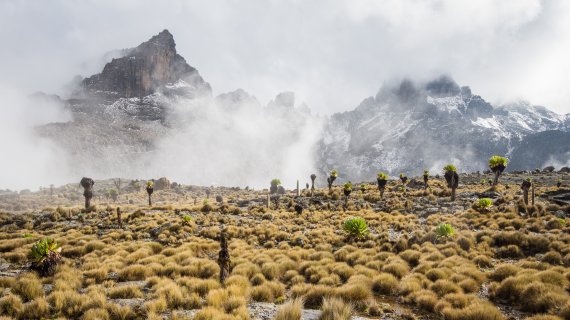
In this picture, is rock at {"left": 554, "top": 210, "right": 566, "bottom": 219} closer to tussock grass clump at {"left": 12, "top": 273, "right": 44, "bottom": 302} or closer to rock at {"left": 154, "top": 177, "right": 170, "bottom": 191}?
tussock grass clump at {"left": 12, "top": 273, "right": 44, "bottom": 302}

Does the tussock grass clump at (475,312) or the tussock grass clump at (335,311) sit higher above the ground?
the tussock grass clump at (335,311)

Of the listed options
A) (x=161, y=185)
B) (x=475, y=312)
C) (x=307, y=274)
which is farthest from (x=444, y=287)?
(x=161, y=185)

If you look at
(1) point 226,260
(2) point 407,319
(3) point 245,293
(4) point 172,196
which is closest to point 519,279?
(2) point 407,319

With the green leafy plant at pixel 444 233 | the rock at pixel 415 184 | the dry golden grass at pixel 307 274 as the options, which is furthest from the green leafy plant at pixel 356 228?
the rock at pixel 415 184

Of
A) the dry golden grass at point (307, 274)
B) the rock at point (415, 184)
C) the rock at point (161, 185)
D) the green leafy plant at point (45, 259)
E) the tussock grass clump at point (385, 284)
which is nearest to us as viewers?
the dry golden grass at point (307, 274)

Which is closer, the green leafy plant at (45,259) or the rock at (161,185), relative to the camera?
the green leafy plant at (45,259)

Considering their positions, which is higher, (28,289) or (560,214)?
(560,214)

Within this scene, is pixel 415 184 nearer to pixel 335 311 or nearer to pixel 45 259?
pixel 335 311

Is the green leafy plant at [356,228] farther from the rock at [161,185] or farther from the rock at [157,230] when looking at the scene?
the rock at [161,185]

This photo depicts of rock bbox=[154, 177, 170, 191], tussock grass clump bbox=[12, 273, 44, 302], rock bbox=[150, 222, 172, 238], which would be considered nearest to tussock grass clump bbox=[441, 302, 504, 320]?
tussock grass clump bbox=[12, 273, 44, 302]

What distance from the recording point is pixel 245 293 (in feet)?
39.5

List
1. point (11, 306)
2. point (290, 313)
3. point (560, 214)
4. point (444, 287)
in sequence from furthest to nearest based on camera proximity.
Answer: point (560, 214), point (444, 287), point (11, 306), point (290, 313)

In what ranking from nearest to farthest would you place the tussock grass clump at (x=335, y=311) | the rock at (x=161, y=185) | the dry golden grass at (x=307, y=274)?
the tussock grass clump at (x=335, y=311), the dry golden grass at (x=307, y=274), the rock at (x=161, y=185)

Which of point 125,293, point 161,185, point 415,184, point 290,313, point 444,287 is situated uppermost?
point 161,185
